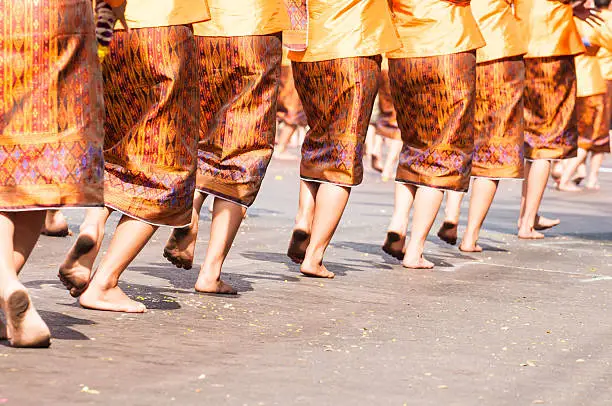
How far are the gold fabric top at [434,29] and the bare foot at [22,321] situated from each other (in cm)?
367

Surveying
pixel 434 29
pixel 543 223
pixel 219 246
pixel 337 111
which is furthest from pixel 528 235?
pixel 219 246

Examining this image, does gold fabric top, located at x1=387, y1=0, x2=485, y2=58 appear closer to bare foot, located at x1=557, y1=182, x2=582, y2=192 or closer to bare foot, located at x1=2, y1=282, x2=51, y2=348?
bare foot, located at x1=2, y1=282, x2=51, y2=348

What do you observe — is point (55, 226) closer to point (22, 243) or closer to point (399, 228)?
point (399, 228)

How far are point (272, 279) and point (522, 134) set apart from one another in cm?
257

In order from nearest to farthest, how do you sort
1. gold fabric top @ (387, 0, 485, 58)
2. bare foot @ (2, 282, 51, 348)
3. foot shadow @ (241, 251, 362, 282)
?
1. bare foot @ (2, 282, 51, 348)
2. foot shadow @ (241, 251, 362, 282)
3. gold fabric top @ (387, 0, 485, 58)

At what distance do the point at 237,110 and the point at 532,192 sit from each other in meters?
3.77

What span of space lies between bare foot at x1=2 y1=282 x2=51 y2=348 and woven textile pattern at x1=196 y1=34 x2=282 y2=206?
75.7 inches

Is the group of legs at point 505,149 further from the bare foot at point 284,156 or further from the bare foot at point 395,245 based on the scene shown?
the bare foot at point 284,156

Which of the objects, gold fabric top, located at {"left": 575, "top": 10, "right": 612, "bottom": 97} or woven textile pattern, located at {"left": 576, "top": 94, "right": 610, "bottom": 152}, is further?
woven textile pattern, located at {"left": 576, "top": 94, "right": 610, "bottom": 152}

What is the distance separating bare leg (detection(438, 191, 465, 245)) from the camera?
8664 mm

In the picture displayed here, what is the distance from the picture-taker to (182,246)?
21.1 ft

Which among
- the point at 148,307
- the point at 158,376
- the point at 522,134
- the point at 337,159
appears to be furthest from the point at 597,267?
the point at 158,376

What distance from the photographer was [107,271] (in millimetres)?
5570

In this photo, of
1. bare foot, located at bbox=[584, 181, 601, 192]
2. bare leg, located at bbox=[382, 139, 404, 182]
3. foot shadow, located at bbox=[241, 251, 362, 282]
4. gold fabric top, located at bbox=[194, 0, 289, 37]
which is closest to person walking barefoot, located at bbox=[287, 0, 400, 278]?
foot shadow, located at bbox=[241, 251, 362, 282]
